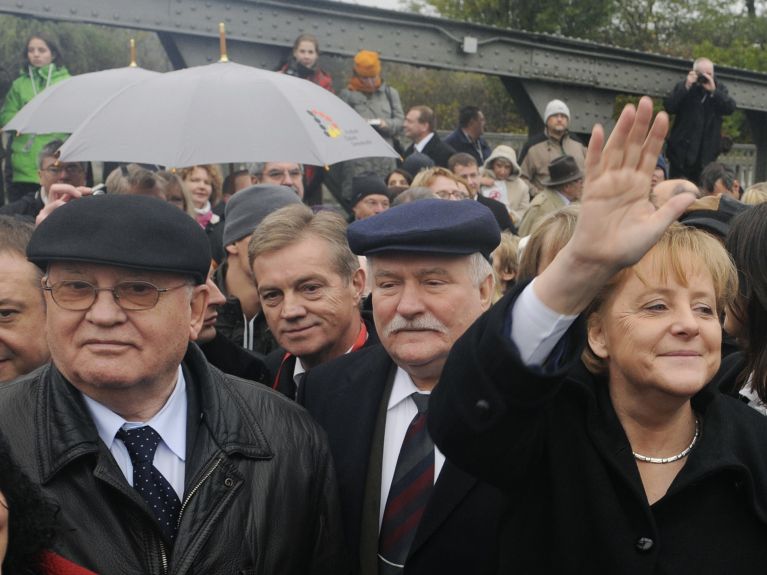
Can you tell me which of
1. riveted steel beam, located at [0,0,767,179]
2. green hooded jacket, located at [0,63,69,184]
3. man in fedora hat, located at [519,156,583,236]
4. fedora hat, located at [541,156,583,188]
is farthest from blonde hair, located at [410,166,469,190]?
green hooded jacket, located at [0,63,69,184]

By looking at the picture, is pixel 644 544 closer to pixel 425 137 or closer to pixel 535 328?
pixel 535 328

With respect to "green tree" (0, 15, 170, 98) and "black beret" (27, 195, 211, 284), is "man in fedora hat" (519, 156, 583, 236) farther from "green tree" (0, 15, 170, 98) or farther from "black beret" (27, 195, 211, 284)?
"green tree" (0, 15, 170, 98)

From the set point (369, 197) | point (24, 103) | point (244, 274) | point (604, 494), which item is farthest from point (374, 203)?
point (604, 494)

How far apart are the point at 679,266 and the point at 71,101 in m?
5.32

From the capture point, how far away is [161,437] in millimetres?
2578

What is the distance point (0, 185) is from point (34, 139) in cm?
73

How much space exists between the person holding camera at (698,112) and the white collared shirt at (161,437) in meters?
10.7

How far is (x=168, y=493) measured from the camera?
248 cm

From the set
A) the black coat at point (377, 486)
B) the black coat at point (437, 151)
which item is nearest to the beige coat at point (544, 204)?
the black coat at point (437, 151)

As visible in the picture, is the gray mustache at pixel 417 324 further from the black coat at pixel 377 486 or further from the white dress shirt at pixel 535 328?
the white dress shirt at pixel 535 328

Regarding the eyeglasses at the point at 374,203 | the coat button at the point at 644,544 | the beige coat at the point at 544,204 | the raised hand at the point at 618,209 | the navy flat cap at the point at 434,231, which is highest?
the raised hand at the point at 618,209

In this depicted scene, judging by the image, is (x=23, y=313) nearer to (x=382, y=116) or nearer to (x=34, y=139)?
(x=34, y=139)

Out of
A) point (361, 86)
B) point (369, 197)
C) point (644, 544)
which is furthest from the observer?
point (361, 86)

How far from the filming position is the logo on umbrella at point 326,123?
5.41m
